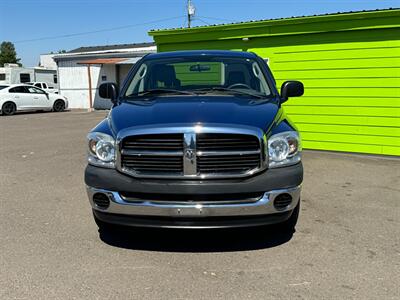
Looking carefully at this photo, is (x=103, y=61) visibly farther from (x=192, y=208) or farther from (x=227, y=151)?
(x=192, y=208)

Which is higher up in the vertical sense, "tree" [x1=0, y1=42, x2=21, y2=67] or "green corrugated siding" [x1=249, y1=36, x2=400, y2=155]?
"tree" [x1=0, y1=42, x2=21, y2=67]

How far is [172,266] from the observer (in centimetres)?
369

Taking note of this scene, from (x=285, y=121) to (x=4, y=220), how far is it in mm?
3331

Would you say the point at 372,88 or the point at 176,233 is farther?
the point at 372,88

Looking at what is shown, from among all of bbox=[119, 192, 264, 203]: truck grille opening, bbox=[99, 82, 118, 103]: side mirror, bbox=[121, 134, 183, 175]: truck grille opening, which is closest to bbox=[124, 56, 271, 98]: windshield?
bbox=[99, 82, 118, 103]: side mirror

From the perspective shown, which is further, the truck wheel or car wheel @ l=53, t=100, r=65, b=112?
car wheel @ l=53, t=100, r=65, b=112

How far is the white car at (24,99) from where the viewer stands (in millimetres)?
21380

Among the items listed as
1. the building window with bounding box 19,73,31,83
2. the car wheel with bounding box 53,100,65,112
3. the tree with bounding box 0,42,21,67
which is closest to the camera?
the car wheel with bounding box 53,100,65,112

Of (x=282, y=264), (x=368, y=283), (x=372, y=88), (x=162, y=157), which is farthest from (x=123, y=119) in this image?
(x=372, y=88)

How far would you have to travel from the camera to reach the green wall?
8680 mm

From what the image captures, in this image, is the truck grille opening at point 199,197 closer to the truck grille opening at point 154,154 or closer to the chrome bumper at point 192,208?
the chrome bumper at point 192,208

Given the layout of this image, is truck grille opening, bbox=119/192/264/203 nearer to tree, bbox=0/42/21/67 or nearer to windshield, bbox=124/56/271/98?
windshield, bbox=124/56/271/98

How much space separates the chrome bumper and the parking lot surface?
0.47m

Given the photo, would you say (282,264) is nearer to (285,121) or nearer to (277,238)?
(277,238)
